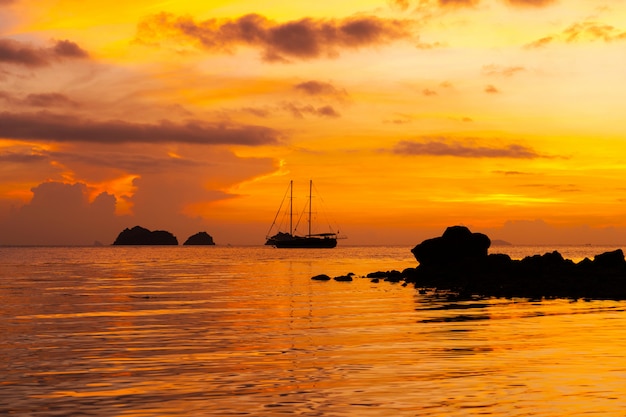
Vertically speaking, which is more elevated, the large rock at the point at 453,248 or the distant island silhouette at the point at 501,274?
the large rock at the point at 453,248

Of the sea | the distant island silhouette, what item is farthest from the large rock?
the sea

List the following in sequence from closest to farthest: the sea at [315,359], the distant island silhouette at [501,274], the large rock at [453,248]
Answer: the sea at [315,359], the distant island silhouette at [501,274], the large rock at [453,248]

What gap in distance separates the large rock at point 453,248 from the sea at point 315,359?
27.7m

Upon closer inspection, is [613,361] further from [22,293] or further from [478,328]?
[22,293]

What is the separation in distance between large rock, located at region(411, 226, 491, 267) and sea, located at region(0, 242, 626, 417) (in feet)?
90.8

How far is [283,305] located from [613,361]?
24.3 m

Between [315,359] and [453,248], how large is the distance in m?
50.3

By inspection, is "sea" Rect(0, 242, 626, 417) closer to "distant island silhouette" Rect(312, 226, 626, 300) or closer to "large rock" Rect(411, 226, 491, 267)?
"distant island silhouette" Rect(312, 226, 626, 300)

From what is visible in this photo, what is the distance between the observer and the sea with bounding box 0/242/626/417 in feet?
51.0

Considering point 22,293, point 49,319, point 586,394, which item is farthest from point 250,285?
point 586,394

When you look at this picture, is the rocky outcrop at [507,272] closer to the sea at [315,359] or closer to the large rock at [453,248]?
the large rock at [453,248]

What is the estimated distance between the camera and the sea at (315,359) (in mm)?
15539

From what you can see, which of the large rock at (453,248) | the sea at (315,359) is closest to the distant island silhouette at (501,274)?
the large rock at (453,248)

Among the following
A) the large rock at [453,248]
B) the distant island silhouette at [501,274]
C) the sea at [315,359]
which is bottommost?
the sea at [315,359]
